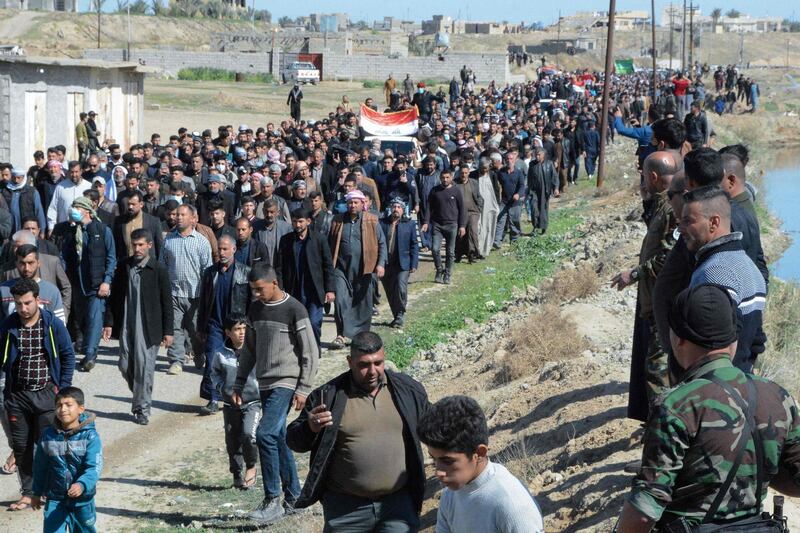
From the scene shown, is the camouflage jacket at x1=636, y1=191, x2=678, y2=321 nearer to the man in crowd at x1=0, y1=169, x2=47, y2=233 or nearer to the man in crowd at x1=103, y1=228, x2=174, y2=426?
the man in crowd at x1=103, y1=228, x2=174, y2=426

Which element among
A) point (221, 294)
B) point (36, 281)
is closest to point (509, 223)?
point (221, 294)

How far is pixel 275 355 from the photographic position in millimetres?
7547

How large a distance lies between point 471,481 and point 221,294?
610cm

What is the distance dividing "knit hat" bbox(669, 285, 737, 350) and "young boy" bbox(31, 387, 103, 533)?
13.2 ft

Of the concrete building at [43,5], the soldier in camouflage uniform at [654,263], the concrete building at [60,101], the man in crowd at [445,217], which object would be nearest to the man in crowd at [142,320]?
the soldier in camouflage uniform at [654,263]

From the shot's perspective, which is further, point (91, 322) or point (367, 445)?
point (91, 322)

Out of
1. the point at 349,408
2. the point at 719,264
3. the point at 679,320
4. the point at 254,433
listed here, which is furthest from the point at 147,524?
the point at 679,320

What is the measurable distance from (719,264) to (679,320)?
3.99 feet

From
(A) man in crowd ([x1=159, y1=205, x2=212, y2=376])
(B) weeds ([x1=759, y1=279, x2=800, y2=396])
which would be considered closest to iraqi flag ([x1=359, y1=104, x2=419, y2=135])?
(B) weeds ([x1=759, y1=279, x2=800, y2=396])

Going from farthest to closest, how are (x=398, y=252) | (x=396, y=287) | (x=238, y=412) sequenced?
1. (x=396, y=287)
2. (x=398, y=252)
3. (x=238, y=412)

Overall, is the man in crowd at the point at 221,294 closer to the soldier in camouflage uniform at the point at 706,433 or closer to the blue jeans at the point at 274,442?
the blue jeans at the point at 274,442

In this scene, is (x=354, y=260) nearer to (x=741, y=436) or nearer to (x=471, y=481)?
(x=471, y=481)

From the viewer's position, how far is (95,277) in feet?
38.0

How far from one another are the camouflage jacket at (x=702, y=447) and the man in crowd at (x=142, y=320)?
703cm
